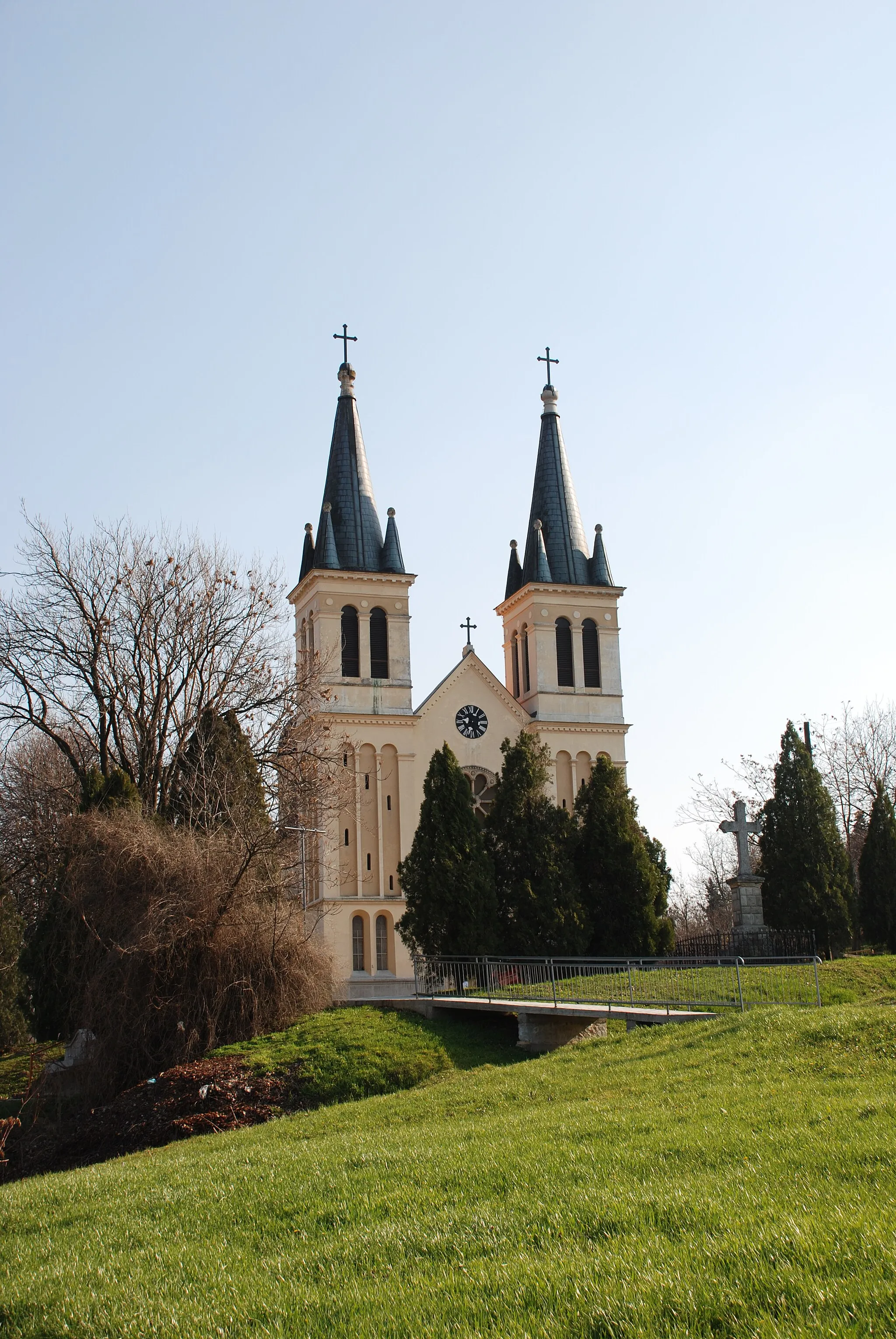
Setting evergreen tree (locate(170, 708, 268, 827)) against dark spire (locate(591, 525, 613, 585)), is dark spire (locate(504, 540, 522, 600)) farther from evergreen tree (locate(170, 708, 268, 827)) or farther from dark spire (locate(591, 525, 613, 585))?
evergreen tree (locate(170, 708, 268, 827))

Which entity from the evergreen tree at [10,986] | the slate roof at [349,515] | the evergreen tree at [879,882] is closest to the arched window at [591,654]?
the slate roof at [349,515]

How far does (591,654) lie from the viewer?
1668 inches

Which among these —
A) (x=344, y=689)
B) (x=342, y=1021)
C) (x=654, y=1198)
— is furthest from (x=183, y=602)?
(x=654, y=1198)

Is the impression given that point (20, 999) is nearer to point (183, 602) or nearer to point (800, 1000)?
point (183, 602)

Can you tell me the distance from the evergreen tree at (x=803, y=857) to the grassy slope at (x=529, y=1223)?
17.4 meters

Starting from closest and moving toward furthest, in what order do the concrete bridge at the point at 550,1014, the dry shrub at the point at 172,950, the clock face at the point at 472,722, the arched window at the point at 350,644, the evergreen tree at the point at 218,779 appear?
the concrete bridge at the point at 550,1014 < the dry shrub at the point at 172,950 < the evergreen tree at the point at 218,779 < the arched window at the point at 350,644 < the clock face at the point at 472,722

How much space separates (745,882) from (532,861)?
21.7 ft

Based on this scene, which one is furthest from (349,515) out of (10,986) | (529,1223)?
(529,1223)

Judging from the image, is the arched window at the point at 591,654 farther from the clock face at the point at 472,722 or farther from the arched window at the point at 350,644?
the arched window at the point at 350,644

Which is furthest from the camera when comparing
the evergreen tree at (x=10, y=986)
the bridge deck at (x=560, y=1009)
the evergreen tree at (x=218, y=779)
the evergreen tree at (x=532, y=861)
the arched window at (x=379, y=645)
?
the arched window at (x=379, y=645)

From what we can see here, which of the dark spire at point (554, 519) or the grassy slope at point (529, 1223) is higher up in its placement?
the dark spire at point (554, 519)

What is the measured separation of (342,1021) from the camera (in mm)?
20656

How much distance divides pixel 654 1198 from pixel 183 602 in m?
24.4

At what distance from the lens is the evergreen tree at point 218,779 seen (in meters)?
23.9
